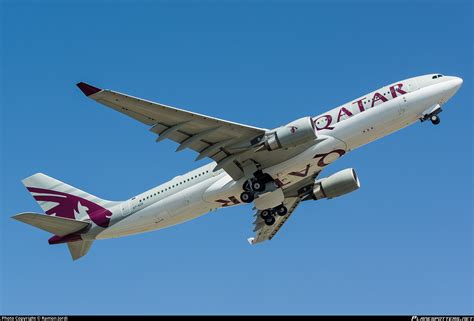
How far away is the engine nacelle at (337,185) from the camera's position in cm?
4644

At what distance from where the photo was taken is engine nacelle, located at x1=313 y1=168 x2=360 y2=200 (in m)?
46.4

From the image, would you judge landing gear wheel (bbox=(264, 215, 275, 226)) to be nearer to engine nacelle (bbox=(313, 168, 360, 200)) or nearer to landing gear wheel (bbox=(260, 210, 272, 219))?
landing gear wheel (bbox=(260, 210, 272, 219))

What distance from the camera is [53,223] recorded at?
4344 centimetres

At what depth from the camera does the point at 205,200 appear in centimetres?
4269

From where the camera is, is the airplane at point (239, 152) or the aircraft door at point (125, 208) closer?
the airplane at point (239, 152)

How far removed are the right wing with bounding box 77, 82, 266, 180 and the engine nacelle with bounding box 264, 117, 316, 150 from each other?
84cm

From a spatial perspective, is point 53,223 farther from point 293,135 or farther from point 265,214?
point 293,135

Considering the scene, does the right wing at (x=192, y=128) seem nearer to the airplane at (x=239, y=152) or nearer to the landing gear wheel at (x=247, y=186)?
the airplane at (x=239, y=152)

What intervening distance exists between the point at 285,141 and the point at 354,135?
3711 millimetres

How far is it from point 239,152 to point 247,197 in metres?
2.61

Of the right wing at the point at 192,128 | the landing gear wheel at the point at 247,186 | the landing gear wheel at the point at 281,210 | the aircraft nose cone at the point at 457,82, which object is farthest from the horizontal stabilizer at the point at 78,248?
the aircraft nose cone at the point at 457,82

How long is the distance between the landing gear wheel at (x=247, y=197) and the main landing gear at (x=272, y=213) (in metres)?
3.65

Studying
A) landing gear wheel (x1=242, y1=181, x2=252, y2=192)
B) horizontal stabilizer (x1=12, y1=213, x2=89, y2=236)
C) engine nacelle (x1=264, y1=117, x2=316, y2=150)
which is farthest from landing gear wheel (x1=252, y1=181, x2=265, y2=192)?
horizontal stabilizer (x1=12, y1=213, x2=89, y2=236)

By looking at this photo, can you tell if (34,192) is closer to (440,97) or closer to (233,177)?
(233,177)
